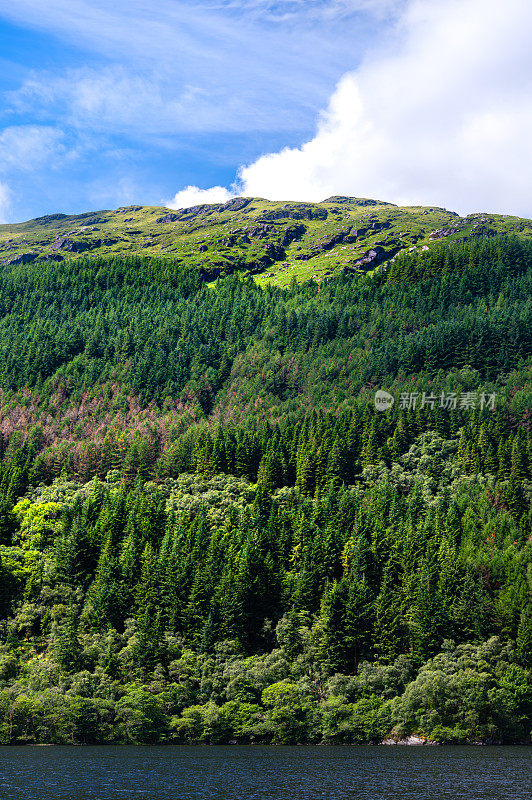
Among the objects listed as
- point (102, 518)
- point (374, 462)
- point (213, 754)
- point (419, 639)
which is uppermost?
point (374, 462)

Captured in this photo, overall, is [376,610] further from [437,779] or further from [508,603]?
[437,779]

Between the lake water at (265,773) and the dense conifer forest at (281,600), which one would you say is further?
the dense conifer forest at (281,600)

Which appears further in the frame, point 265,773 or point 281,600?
point 281,600

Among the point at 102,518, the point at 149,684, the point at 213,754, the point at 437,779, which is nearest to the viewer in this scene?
the point at 437,779

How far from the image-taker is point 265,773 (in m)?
75.2

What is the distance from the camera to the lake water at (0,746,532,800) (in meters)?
64.4

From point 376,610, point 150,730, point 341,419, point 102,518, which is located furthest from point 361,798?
point 341,419

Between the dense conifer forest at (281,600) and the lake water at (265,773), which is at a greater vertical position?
the dense conifer forest at (281,600)

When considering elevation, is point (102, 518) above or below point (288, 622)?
above

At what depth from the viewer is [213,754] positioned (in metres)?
90.1

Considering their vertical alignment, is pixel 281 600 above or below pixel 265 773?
above

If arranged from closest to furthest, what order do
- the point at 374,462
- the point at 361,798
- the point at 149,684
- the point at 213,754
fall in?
1. the point at 361,798
2. the point at 213,754
3. the point at 149,684
4. the point at 374,462

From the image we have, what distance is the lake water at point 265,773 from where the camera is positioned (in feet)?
211

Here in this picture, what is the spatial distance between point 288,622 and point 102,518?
1994 inches
